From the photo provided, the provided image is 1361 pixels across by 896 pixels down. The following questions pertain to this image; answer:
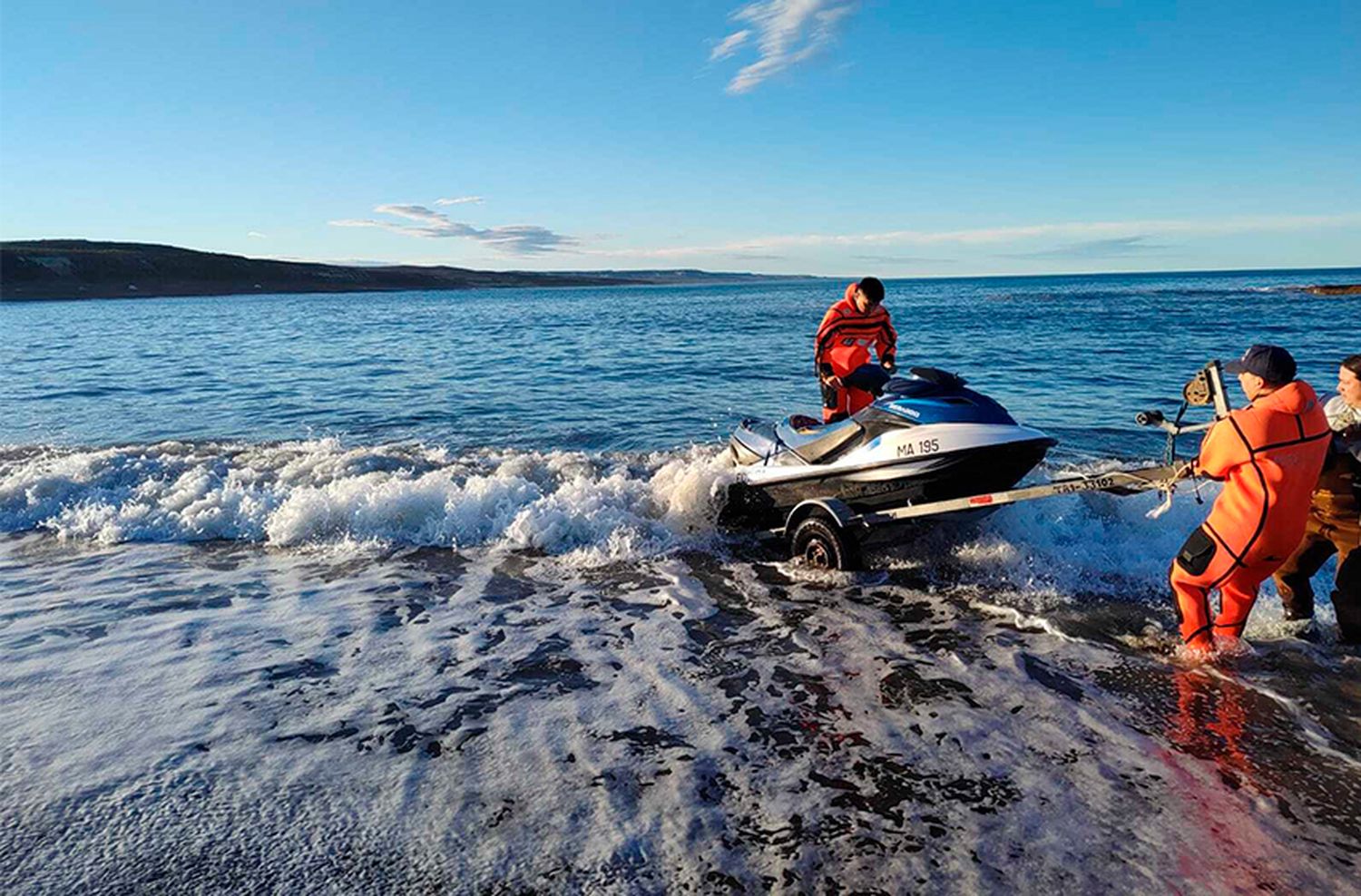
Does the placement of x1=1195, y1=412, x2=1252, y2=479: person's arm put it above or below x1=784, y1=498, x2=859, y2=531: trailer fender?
above

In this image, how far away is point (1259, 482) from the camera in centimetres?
380

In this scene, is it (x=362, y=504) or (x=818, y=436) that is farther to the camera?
(x=362, y=504)

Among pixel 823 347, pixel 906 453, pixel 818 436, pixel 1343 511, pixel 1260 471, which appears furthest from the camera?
pixel 823 347

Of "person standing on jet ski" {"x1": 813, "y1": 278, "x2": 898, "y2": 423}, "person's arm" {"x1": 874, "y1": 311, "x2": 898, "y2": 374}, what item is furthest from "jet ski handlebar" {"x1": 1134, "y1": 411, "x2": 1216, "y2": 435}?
"person's arm" {"x1": 874, "y1": 311, "x2": 898, "y2": 374}

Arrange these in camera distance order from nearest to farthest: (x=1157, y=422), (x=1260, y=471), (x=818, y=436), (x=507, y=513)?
(x=1260, y=471), (x=1157, y=422), (x=818, y=436), (x=507, y=513)

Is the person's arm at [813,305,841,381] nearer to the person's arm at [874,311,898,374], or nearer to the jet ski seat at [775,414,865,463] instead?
the person's arm at [874,311,898,374]

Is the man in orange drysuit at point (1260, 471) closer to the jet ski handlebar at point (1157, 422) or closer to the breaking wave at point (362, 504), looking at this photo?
the jet ski handlebar at point (1157, 422)

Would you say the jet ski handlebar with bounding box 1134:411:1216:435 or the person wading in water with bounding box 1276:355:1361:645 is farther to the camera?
the person wading in water with bounding box 1276:355:1361:645

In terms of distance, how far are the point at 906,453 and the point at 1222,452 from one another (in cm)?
179

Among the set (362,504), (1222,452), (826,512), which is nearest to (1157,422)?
(1222,452)

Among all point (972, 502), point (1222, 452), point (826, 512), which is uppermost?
point (1222, 452)

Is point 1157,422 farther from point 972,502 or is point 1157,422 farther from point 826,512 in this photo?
point 826,512

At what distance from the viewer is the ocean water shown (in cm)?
291

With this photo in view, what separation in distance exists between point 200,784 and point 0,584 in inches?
158
